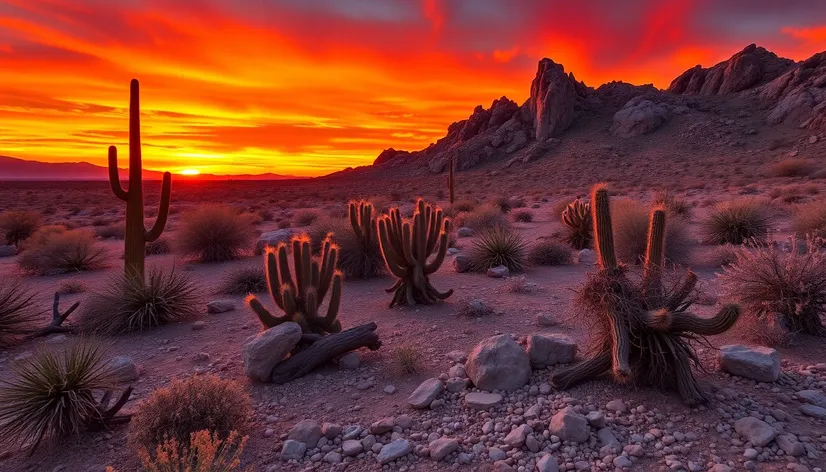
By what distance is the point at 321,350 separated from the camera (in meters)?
5.97

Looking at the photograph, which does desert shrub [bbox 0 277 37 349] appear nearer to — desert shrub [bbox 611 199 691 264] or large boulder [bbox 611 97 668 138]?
desert shrub [bbox 611 199 691 264]

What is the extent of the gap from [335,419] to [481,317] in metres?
3.37

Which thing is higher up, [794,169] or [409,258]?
[794,169]

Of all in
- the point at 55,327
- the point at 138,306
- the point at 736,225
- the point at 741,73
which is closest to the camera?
the point at 55,327

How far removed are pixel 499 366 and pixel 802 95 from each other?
218ft

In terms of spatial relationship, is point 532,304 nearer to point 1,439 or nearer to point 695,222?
point 1,439

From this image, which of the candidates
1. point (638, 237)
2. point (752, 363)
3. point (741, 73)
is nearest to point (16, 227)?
point (638, 237)

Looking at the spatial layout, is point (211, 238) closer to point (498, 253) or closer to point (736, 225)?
point (498, 253)

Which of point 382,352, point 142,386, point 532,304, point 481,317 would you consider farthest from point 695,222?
point 142,386

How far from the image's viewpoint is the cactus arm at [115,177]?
10053mm

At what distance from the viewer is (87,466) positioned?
4301mm

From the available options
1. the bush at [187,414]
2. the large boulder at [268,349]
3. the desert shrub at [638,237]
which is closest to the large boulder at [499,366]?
the large boulder at [268,349]

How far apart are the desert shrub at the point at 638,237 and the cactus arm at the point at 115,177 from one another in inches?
420

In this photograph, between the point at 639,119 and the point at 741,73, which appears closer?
the point at 639,119
